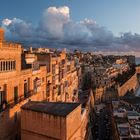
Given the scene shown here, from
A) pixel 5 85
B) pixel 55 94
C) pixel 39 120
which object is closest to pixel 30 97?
pixel 5 85

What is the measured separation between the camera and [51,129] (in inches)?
953

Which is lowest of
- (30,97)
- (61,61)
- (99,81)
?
(99,81)

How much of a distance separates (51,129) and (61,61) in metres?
22.9

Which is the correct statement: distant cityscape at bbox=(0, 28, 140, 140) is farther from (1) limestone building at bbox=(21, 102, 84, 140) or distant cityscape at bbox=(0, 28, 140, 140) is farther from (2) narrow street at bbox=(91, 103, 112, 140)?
(2) narrow street at bbox=(91, 103, 112, 140)

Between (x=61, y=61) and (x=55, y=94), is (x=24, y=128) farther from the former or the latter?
(x=61, y=61)

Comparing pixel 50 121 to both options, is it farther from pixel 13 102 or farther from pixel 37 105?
pixel 13 102

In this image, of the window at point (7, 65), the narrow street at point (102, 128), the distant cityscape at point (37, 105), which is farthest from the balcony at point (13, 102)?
the narrow street at point (102, 128)

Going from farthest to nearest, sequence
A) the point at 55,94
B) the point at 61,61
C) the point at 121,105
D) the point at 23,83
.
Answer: the point at 121,105
the point at 61,61
the point at 55,94
the point at 23,83

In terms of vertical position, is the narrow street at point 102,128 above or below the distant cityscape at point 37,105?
below

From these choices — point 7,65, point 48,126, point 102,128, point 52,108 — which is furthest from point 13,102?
point 102,128

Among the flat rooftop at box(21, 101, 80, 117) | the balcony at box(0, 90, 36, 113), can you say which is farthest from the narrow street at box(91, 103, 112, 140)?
the flat rooftop at box(21, 101, 80, 117)

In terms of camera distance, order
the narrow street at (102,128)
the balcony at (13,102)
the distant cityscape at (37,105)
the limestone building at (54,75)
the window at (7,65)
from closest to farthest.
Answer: the distant cityscape at (37,105)
the window at (7,65)
the balcony at (13,102)
the limestone building at (54,75)
the narrow street at (102,128)

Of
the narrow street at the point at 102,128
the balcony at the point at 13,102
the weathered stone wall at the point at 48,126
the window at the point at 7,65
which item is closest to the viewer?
the weathered stone wall at the point at 48,126

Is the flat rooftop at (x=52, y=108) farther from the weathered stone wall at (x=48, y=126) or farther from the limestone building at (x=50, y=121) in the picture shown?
the weathered stone wall at (x=48, y=126)
